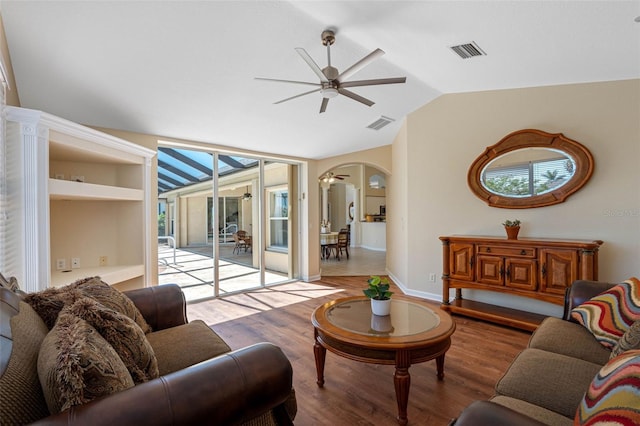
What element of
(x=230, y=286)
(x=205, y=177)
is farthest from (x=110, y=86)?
(x=230, y=286)

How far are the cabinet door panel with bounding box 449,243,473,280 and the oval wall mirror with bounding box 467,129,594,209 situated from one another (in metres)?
0.76

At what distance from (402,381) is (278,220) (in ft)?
14.7

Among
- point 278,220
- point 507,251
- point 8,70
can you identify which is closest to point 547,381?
point 507,251

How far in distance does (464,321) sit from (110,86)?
4.74 m

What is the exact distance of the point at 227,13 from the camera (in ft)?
7.77

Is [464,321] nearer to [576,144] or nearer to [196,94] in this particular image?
[576,144]

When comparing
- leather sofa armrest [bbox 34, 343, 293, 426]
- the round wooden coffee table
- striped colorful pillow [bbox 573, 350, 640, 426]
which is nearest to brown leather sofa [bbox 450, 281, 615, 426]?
striped colorful pillow [bbox 573, 350, 640, 426]

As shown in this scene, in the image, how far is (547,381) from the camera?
57.9 inches

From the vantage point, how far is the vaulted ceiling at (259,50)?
7.49 ft

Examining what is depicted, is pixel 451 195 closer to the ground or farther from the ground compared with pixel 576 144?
closer to the ground

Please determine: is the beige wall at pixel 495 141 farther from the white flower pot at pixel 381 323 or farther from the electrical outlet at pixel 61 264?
the electrical outlet at pixel 61 264

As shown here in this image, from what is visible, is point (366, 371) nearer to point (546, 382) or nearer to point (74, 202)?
point (546, 382)

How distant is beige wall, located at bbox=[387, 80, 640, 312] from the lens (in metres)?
3.23

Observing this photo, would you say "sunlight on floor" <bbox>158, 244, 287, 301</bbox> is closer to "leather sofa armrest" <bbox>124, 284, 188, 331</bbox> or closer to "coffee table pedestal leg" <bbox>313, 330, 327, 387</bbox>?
"leather sofa armrest" <bbox>124, 284, 188, 331</bbox>
